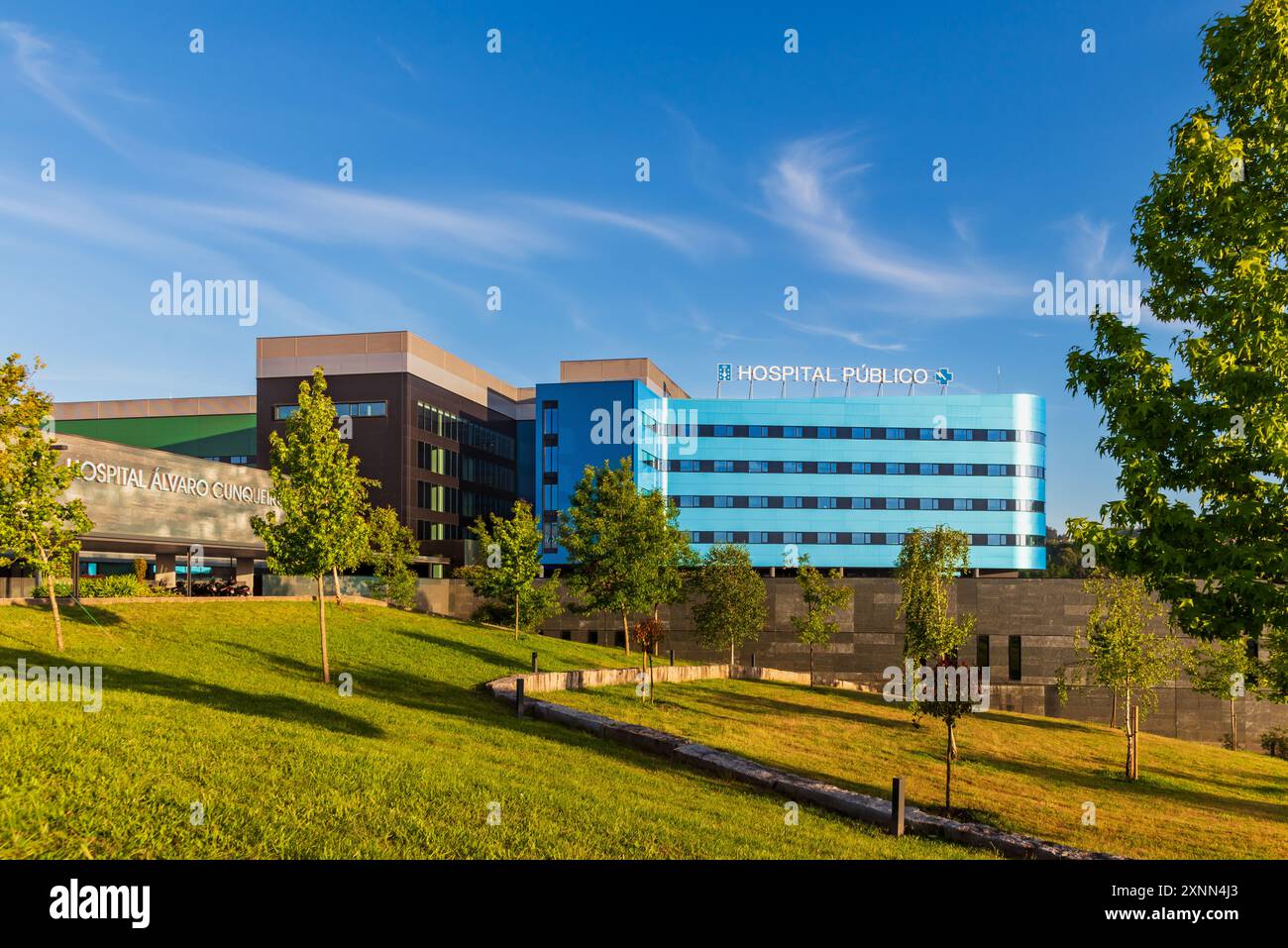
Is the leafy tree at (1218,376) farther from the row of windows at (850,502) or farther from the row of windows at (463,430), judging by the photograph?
the row of windows at (850,502)

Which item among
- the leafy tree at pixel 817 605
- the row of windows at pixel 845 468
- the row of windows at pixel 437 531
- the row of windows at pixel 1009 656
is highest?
the row of windows at pixel 845 468

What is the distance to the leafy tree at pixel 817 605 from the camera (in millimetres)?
53375

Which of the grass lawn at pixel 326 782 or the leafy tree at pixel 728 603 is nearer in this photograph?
the grass lawn at pixel 326 782

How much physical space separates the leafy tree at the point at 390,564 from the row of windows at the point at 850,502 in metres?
39.9

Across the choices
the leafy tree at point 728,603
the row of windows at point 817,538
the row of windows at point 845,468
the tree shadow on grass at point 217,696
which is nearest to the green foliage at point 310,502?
the tree shadow on grass at point 217,696

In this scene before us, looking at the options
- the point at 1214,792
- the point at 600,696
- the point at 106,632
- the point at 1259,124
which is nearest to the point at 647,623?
the point at 600,696

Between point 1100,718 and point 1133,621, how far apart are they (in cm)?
2866

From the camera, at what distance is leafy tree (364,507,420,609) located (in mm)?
54750

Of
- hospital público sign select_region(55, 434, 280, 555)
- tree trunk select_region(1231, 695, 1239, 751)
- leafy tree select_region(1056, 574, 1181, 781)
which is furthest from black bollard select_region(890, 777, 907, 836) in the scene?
tree trunk select_region(1231, 695, 1239, 751)

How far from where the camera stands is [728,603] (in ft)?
163

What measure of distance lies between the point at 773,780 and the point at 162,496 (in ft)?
127

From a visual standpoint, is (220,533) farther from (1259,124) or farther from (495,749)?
(1259,124)
